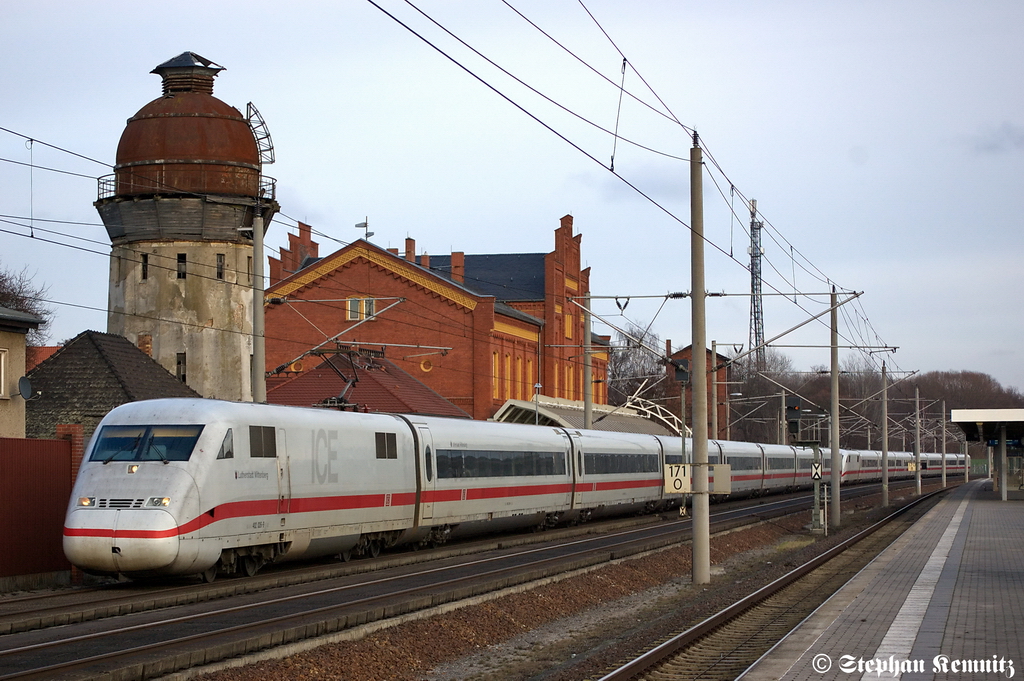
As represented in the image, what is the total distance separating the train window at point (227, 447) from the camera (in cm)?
1870

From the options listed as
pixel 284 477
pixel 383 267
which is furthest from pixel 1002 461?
pixel 284 477

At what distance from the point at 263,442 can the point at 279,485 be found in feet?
2.70

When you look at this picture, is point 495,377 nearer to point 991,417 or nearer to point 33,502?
point 991,417

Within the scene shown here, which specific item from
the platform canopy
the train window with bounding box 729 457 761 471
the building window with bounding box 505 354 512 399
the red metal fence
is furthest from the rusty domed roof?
the platform canopy

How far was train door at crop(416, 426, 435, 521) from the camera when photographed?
1000 inches

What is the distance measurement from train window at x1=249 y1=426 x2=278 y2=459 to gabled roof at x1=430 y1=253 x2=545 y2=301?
142ft

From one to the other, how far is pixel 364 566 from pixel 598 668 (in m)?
9.76

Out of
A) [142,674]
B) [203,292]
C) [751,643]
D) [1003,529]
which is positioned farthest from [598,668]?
[203,292]

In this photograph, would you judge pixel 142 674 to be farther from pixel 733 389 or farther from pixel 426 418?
pixel 733 389

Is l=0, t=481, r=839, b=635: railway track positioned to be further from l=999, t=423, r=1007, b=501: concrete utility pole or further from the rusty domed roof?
l=999, t=423, r=1007, b=501: concrete utility pole

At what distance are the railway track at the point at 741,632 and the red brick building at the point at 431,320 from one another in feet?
109

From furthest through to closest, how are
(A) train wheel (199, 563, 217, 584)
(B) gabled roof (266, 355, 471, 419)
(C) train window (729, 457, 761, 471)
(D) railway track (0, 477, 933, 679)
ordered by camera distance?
(C) train window (729, 457, 761, 471)
(B) gabled roof (266, 355, 471, 419)
(A) train wheel (199, 563, 217, 584)
(D) railway track (0, 477, 933, 679)

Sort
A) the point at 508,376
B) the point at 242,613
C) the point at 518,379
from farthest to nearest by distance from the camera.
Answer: the point at 518,379 → the point at 508,376 → the point at 242,613

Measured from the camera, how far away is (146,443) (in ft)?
60.8
